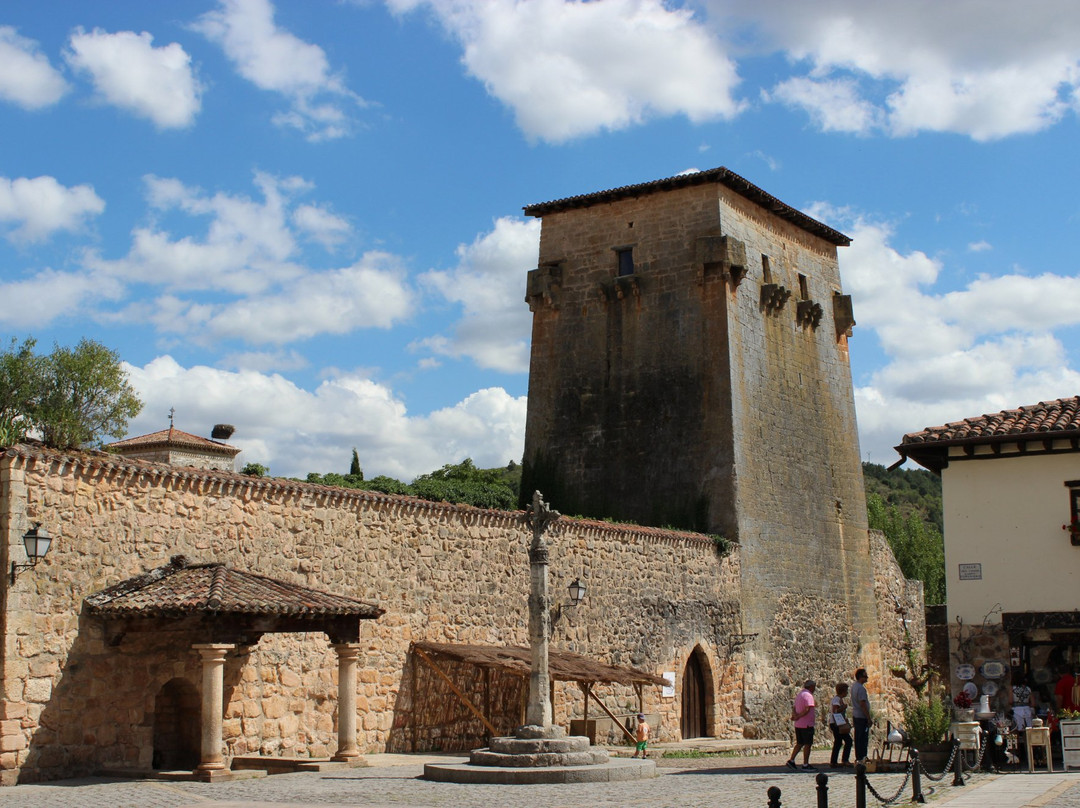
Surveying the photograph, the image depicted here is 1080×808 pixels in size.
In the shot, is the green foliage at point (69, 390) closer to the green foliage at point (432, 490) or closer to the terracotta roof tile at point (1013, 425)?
the green foliage at point (432, 490)

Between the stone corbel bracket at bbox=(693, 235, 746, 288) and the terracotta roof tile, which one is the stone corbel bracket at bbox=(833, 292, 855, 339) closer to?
the stone corbel bracket at bbox=(693, 235, 746, 288)

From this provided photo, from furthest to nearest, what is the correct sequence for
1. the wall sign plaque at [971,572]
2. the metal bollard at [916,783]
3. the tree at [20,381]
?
the tree at [20,381] → the wall sign plaque at [971,572] → the metal bollard at [916,783]

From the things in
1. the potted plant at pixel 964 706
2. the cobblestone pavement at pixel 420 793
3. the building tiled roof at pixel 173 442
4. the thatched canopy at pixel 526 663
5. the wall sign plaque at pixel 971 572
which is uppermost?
the building tiled roof at pixel 173 442

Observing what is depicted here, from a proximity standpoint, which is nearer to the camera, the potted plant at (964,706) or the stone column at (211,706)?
the stone column at (211,706)

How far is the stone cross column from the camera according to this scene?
15219mm

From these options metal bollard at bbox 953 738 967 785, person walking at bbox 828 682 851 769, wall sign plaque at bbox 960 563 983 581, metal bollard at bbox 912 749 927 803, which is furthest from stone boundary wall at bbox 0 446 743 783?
metal bollard at bbox 912 749 927 803

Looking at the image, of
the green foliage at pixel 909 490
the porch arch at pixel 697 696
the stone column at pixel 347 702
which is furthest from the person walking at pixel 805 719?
the green foliage at pixel 909 490

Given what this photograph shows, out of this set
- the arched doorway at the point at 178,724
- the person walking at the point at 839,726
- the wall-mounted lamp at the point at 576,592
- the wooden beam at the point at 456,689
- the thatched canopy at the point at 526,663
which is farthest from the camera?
the wall-mounted lamp at the point at 576,592

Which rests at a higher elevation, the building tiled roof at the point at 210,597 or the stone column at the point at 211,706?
the building tiled roof at the point at 210,597

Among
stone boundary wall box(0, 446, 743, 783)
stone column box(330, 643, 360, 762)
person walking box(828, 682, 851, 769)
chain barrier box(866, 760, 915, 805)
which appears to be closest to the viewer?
chain barrier box(866, 760, 915, 805)

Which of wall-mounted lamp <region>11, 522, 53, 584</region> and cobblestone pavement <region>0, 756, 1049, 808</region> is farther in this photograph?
wall-mounted lamp <region>11, 522, 53, 584</region>

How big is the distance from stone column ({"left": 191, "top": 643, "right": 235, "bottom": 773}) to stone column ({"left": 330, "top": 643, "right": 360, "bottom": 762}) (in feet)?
6.43

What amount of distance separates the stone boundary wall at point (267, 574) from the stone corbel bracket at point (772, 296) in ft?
27.7

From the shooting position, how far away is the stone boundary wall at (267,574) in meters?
14.4
